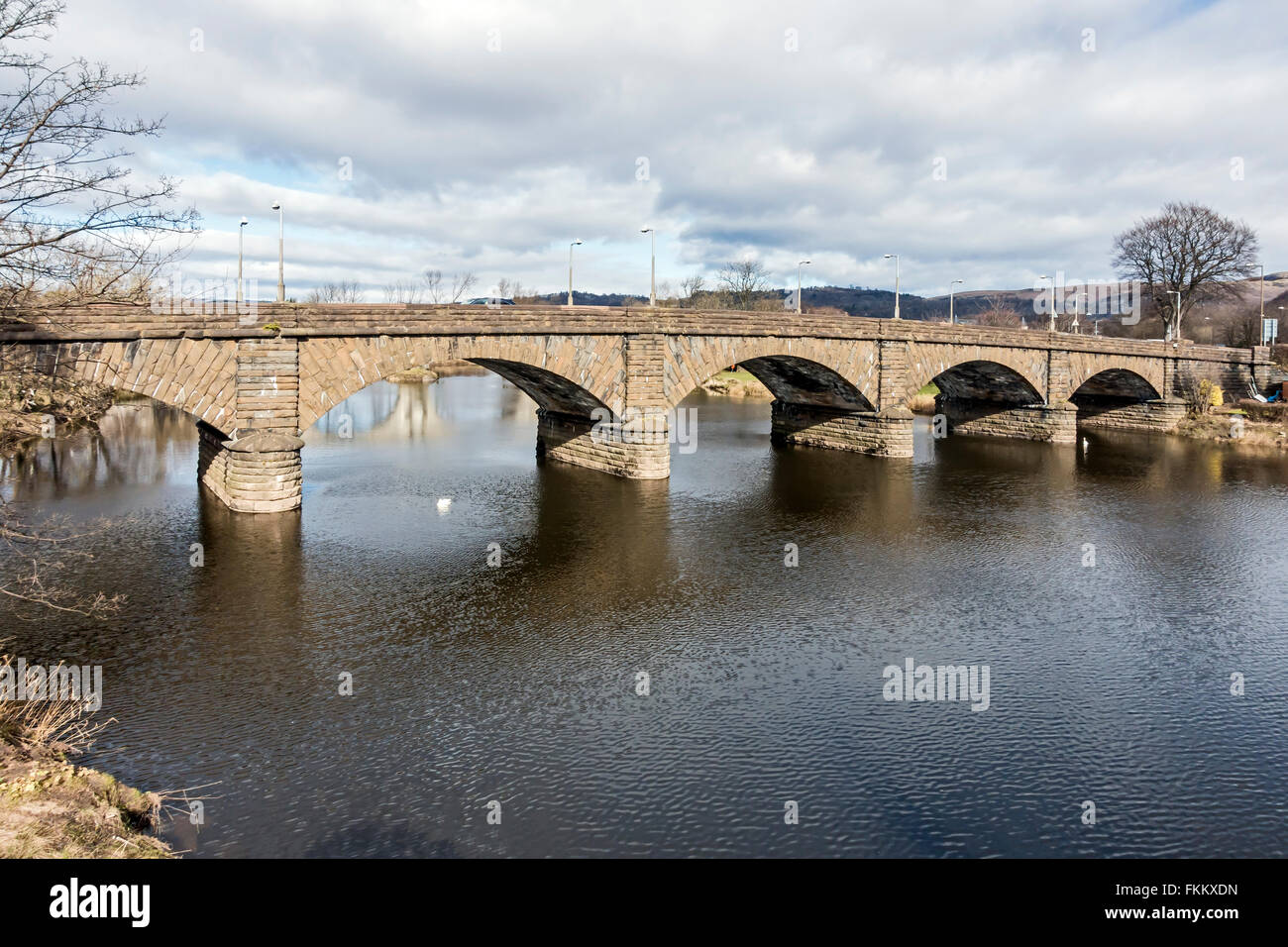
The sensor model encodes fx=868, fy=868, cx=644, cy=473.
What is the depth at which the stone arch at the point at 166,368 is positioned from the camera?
24281mm

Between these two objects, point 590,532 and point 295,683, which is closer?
point 295,683

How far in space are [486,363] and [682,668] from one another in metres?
20.6

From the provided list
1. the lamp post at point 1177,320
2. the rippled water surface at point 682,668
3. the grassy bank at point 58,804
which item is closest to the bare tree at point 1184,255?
the lamp post at point 1177,320

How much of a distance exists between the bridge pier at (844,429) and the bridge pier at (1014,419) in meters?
14.6

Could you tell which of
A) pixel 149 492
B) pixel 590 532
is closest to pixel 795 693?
pixel 590 532

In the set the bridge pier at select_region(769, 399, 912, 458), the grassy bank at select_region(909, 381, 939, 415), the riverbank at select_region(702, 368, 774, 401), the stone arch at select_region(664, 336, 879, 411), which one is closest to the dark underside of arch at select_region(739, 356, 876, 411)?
the stone arch at select_region(664, 336, 879, 411)

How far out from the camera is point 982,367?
5519 centimetres

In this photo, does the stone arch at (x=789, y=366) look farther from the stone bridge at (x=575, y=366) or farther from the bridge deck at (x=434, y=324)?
the bridge deck at (x=434, y=324)

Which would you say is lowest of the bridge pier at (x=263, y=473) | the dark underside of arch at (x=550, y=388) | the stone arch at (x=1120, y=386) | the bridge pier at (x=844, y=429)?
the bridge pier at (x=263, y=473)

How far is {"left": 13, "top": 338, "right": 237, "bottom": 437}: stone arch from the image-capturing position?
24.3m

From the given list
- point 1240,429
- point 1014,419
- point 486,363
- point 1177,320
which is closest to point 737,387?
point 1014,419
